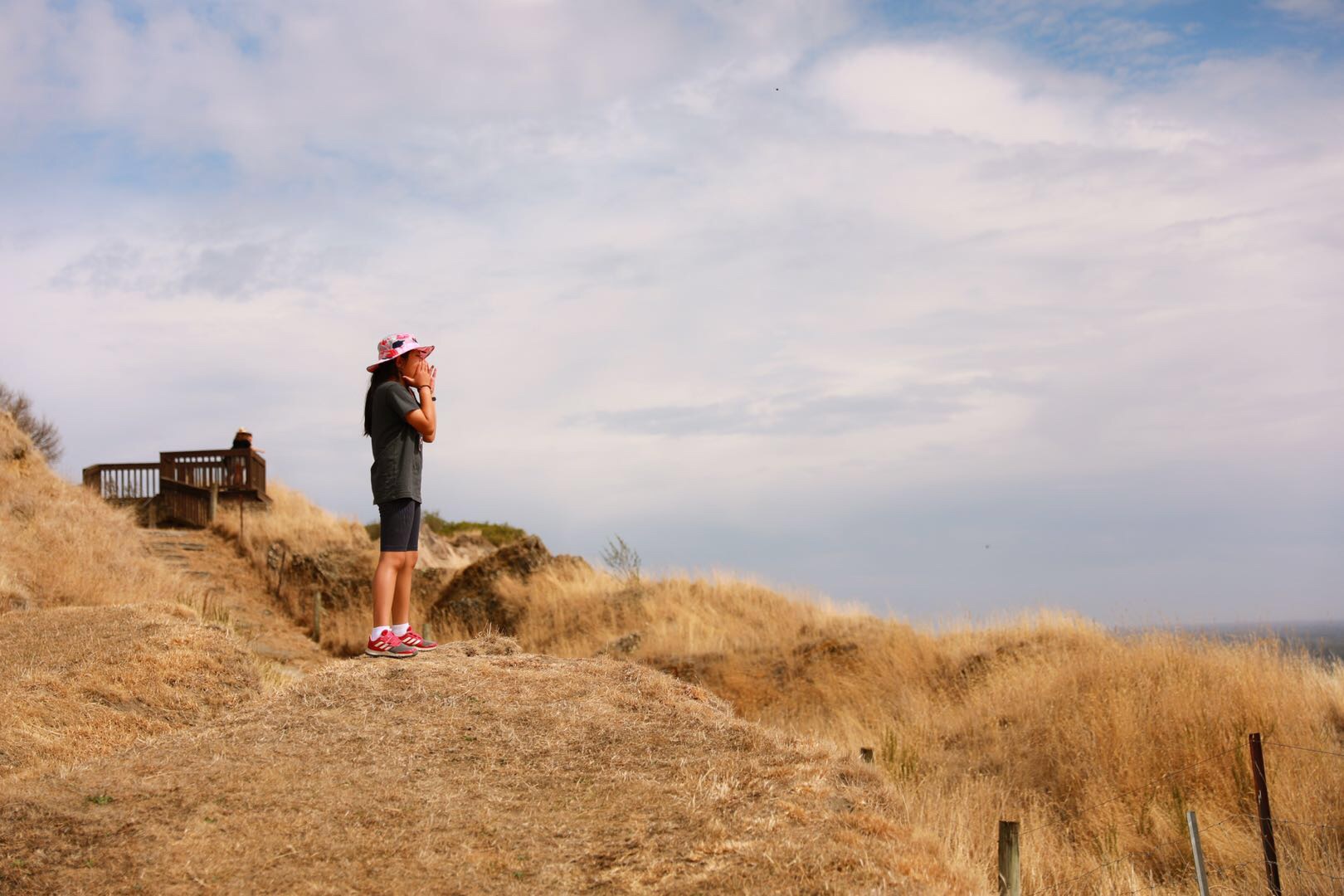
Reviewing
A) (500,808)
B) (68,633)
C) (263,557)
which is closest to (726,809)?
(500,808)

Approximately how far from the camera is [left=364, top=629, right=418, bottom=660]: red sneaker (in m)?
7.67

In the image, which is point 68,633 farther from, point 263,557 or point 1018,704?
point 263,557

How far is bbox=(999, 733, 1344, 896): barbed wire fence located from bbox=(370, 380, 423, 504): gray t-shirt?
447 cm

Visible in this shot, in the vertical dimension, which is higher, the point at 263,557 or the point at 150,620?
the point at 263,557

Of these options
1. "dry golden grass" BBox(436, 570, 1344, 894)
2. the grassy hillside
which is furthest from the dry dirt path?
the grassy hillside

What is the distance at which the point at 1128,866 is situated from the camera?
8.24m

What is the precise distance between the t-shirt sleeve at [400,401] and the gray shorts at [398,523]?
0.62m

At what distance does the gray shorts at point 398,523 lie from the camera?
296 inches

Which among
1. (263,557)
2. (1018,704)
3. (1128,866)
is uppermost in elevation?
(263,557)

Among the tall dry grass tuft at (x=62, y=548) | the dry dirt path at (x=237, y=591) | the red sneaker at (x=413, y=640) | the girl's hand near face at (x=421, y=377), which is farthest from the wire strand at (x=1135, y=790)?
the dry dirt path at (x=237, y=591)

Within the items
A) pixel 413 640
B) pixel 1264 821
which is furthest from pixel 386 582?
pixel 1264 821

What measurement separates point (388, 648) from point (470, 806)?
9.22 feet

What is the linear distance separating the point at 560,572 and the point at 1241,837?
12992 millimetres

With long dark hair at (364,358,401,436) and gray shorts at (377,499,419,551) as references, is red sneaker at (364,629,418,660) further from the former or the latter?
long dark hair at (364,358,401,436)
